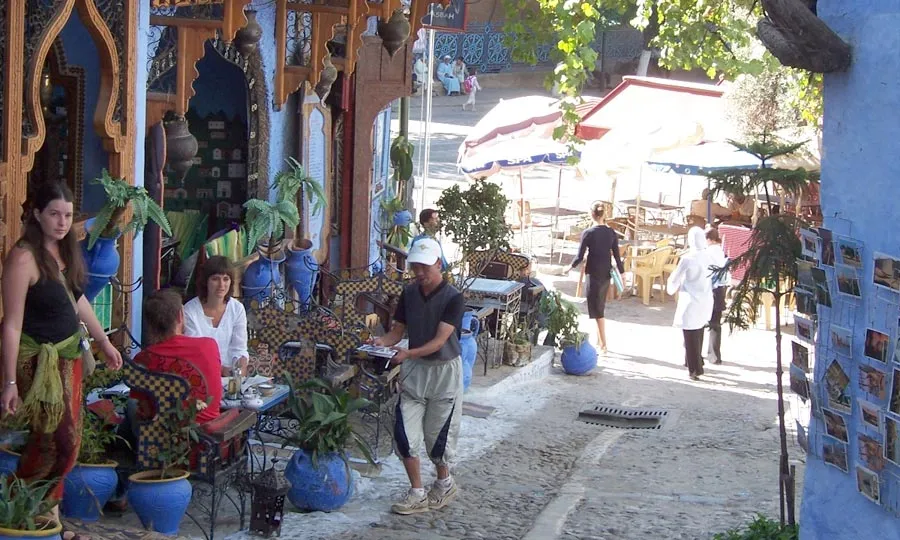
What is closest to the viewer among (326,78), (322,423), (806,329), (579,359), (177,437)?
(806,329)

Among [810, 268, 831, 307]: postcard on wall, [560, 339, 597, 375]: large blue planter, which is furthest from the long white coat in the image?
[810, 268, 831, 307]: postcard on wall

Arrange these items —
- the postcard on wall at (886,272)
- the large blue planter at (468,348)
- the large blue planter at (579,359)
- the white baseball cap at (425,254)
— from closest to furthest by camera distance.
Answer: the postcard on wall at (886,272) < the white baseball cap at (425,254) < the large blue planter at (468,348) < the large blue planter at (579,359)

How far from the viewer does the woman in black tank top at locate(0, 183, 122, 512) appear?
616cm

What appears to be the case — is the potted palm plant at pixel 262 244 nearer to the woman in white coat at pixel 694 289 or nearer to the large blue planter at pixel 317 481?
the large blue planter at pixel 317 481

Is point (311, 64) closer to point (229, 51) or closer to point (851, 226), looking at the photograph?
point (229, 51)

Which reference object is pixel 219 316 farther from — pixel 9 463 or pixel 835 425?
pixel 835 425

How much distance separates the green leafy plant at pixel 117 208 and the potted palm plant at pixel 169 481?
5.69ft

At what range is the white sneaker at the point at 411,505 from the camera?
816cm

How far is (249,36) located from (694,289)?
5.56 meters

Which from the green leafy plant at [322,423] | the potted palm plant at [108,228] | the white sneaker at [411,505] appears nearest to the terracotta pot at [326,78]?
the potted palm plant at [108,228]

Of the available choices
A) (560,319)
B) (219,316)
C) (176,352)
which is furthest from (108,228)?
(560,319)

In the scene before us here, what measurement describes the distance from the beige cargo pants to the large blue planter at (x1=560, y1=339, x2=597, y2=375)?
5.84 meters

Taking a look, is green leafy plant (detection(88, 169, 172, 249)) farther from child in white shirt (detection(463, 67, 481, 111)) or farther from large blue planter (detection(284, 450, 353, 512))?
child in white shirt (detection(463, 67, 481, 111))

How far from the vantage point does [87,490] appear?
6992mm
